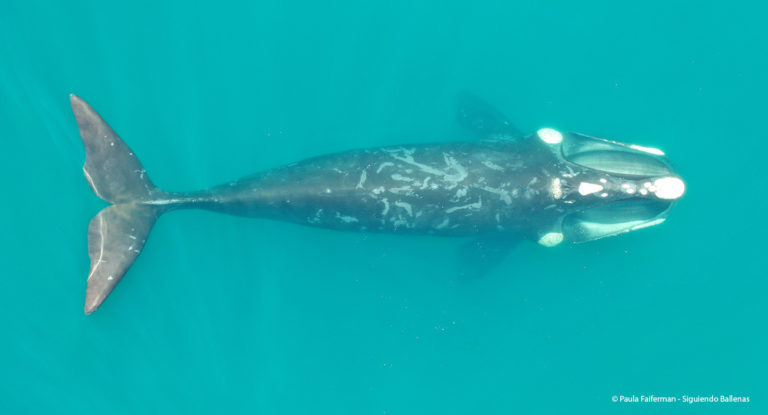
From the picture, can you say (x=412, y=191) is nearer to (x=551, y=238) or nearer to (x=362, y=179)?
(x=362, y=179)

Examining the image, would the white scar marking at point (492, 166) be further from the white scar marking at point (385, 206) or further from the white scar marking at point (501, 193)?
the white scar marking at point (385, 206)

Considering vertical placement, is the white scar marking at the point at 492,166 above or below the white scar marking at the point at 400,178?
above

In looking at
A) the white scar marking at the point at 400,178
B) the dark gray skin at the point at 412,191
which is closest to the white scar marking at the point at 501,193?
the dark gray skin at the point at 412,191

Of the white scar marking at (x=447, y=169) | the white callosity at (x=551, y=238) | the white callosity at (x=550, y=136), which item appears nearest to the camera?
the white scar marking at (x=447, y=169)

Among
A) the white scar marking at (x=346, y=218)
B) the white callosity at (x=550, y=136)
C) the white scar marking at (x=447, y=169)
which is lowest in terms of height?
the white scar marking at (x=346, y=218)

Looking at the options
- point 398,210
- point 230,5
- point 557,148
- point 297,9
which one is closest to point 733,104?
point 557,148
